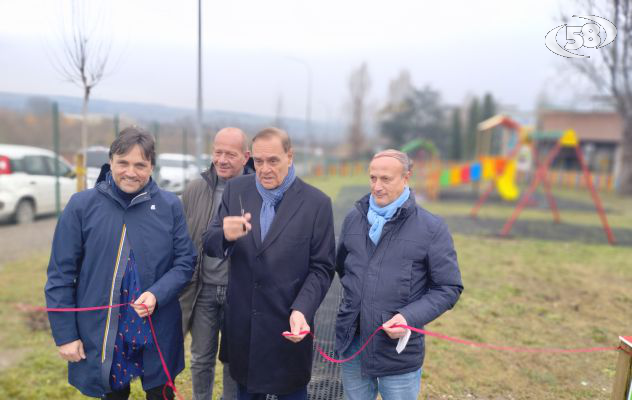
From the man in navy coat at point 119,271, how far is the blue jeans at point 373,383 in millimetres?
915

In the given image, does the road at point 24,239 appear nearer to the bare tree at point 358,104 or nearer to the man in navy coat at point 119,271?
the man in navy coat at point 119,271

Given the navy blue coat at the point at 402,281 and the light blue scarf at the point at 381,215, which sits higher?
the light blue scarf at the point at 381,215

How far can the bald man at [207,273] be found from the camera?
265 centimetres

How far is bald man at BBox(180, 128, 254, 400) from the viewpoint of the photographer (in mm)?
2650

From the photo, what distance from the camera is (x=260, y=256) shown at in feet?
6.89

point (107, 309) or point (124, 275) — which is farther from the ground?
point (124, 275)

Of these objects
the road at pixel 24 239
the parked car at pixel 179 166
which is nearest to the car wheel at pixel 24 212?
the road at pixel 24 239

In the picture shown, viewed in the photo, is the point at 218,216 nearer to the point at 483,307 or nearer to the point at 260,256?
the point at 260,256

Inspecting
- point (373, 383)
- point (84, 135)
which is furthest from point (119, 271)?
point (84, 135)

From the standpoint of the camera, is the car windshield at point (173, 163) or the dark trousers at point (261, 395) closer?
the dark trousers at point (261, 395)

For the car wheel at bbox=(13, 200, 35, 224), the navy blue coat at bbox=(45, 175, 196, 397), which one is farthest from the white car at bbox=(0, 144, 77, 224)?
the navy blue coat at bbox=(45, 175, 196, 397)

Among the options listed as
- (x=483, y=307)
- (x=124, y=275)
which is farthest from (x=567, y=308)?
(x=124, y=275)

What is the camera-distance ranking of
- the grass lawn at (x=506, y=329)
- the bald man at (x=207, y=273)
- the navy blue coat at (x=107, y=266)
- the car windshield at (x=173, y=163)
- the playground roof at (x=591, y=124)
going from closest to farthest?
the navy blue coat at (x=107, y=266) < the bald man at (x=207, y=273) < the grass lawn at (x=506, y=329) < the car windshield at (x=173, y=163) < the playground roof at (x=591, y=124)

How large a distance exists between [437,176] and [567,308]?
12.5 meters
